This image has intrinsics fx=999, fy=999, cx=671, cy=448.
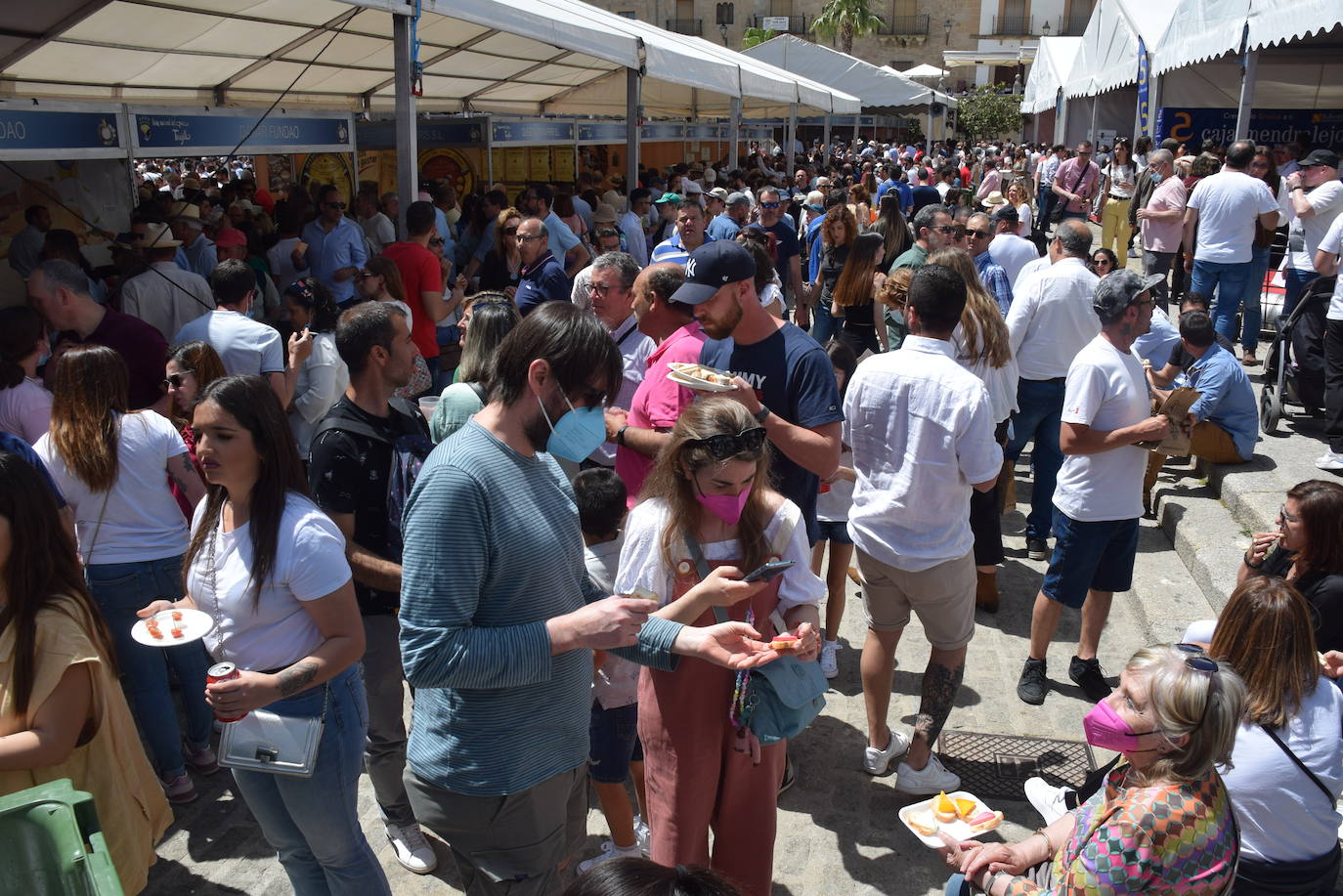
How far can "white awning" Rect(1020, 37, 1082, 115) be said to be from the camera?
85.1 ft

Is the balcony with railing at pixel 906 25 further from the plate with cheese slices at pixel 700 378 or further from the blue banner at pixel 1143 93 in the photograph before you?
the plate with cheese slices at pixel 700 378

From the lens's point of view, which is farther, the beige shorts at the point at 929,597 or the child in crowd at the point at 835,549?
the child in crowd at the point at 835,549

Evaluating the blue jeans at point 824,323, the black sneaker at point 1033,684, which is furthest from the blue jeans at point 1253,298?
the black sneaker at point 1033,684

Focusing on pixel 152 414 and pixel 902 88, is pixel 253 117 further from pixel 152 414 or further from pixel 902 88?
pixel 902 88

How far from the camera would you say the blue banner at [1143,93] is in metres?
14.9

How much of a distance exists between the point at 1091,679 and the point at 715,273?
2.70 m

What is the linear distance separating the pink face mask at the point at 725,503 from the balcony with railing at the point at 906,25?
2682 inches

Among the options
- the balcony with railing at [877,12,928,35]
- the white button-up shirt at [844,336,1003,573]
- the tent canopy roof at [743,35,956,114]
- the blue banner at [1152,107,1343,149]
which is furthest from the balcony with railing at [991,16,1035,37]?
the white button-up shirt at [844,336,1003,573]

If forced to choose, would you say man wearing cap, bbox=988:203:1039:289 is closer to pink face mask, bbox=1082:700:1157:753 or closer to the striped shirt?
pink face mask, bbox=1082:700:1157:753

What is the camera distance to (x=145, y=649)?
378 centimetres

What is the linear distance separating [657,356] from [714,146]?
18471 millimetres

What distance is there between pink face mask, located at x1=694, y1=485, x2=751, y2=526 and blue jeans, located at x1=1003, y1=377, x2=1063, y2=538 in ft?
12.0

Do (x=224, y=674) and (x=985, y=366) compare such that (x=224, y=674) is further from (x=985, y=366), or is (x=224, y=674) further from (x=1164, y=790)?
(x=985, y=366)

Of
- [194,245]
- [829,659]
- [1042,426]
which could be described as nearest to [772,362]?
[829,659]
